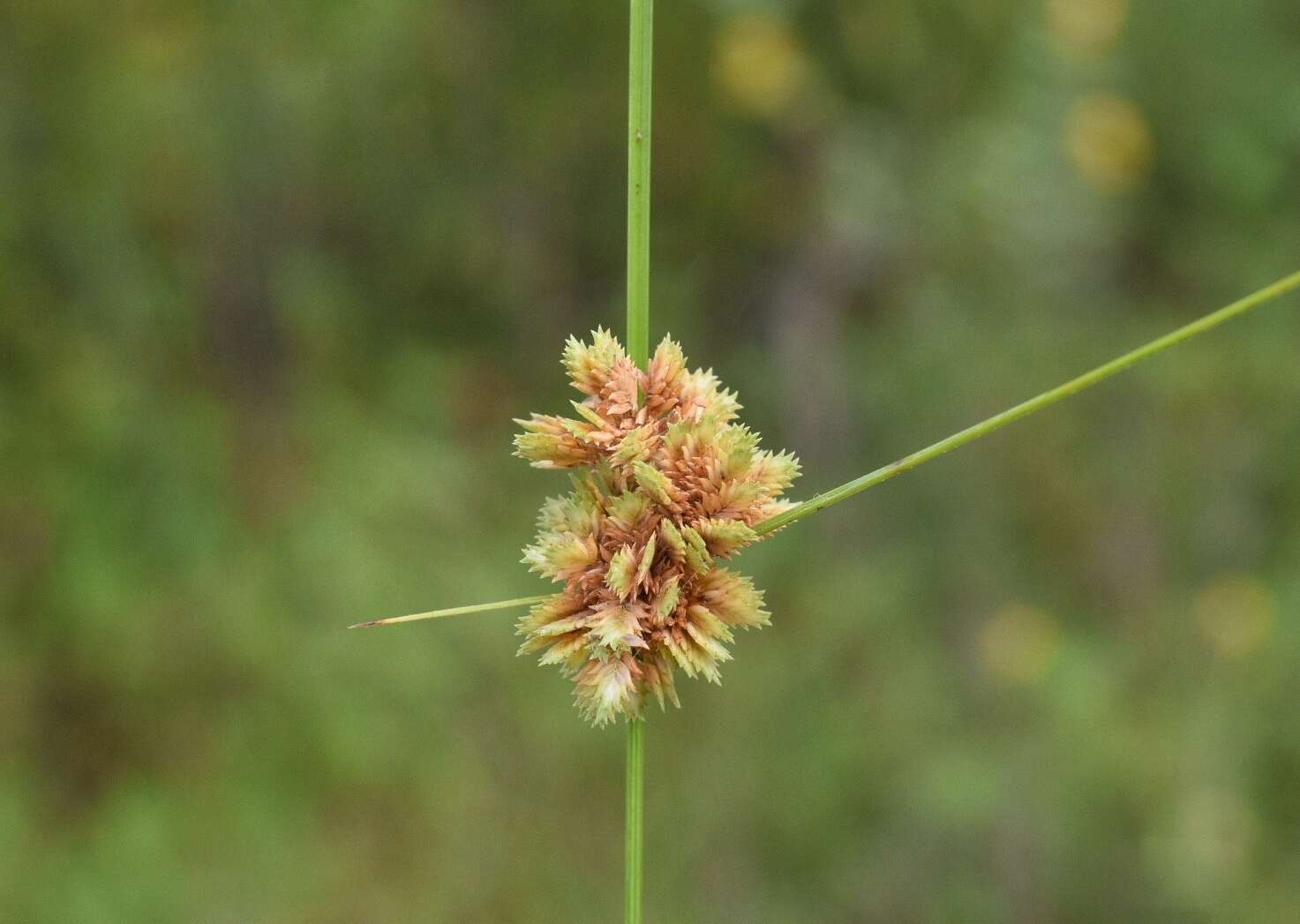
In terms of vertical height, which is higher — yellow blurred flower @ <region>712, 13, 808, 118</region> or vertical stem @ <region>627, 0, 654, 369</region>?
yellow blurred flower @ <region>712, 13, 808, 118</region>

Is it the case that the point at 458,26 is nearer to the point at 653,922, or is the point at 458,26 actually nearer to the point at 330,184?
the point at 330,184

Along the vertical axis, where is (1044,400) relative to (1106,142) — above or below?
below

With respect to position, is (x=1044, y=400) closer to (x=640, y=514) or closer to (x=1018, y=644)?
(x=640, y=514)

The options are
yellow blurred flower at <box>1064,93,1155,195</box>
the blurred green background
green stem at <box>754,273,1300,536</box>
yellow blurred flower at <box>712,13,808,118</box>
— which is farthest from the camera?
yellow blurred flower at <box>1064,93,1155,195</box>

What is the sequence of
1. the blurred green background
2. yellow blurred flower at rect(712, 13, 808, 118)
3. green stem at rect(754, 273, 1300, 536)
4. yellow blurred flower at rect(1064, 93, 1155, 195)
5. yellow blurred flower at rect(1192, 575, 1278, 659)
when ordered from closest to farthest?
green stem at rect(754, 273, 1300, 536)
the blurred green background
yellow blurred flower at rect(1192, 575, 1278, 659)
yellow blurred flower at rect(712, 13, 808, 118)
yellow blurred flower at rect(1064, 93, 1155, 195)

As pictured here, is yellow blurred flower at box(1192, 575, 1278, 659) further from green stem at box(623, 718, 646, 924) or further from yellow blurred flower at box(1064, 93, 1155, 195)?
green stem at box(623, 718, 646, 924)

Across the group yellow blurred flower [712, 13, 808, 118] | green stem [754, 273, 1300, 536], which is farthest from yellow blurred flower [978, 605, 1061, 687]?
green stem [754, 273, 1300, 536]

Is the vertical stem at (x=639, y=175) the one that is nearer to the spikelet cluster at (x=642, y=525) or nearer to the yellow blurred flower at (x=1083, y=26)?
the spikelet cluster at (x=642, y=525)

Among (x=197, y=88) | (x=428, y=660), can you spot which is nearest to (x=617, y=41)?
(x=197, y=88)

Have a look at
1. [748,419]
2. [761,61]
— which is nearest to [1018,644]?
[748,419]
